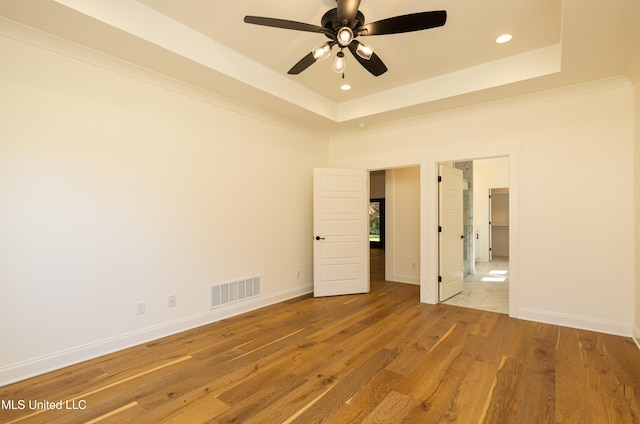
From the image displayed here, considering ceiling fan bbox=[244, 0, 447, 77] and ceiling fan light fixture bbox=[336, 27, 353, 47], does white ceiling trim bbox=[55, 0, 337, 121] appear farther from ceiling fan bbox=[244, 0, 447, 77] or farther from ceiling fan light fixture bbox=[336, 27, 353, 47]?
ceiling fan light fixture bbox=[336, 27, 353, 47]

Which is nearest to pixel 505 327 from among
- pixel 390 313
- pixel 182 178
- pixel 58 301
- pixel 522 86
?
pixel 390 313

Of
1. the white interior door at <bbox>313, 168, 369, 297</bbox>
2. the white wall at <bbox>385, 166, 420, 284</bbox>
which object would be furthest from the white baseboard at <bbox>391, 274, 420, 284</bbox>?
the white interior door at <bbox>313, 168, 369, 297</bbox>

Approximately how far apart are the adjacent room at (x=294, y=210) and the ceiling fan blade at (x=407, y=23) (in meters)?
0.02

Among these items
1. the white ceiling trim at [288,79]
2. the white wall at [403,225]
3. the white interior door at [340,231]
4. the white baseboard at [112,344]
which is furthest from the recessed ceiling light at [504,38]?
the white baseboard at [112,344]

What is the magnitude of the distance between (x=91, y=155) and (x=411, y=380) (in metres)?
3.41

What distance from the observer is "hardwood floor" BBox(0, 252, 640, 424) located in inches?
80.0

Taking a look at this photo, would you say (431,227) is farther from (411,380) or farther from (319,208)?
(411,380)

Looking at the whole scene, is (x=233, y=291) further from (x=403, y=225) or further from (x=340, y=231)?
(x=403, y=225)

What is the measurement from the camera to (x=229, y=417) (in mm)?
1993

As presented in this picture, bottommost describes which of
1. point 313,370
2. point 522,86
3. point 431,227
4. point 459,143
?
point 313,370

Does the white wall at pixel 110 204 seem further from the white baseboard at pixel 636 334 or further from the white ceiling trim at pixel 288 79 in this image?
the white baseboard at pixel 636 334

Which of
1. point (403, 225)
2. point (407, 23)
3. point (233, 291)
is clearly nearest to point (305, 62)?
point (407, 23)

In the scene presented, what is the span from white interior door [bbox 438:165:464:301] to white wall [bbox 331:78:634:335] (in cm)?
73

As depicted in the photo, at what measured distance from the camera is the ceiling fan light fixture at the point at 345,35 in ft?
7.41
